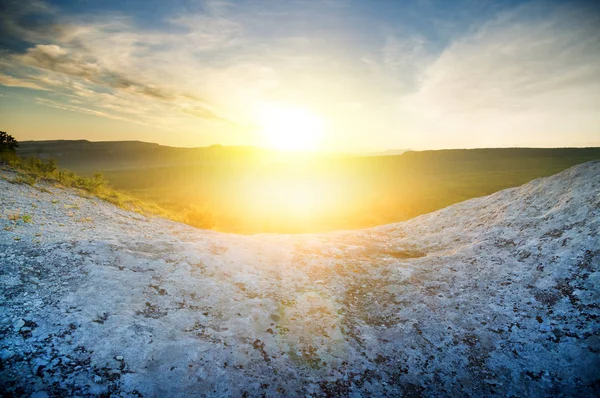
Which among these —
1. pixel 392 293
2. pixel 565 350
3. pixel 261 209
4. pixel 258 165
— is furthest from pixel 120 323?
pixel 258 165

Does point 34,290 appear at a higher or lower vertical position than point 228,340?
higher

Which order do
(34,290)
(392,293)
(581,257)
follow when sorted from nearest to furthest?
1. (34,290)
2. (581,257)
3. (392,293)

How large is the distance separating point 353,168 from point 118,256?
111537 mm

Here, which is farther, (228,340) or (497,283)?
(497,283)

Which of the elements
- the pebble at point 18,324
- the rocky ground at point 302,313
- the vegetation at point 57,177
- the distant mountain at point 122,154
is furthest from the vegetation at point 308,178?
the pebble at point 18,324

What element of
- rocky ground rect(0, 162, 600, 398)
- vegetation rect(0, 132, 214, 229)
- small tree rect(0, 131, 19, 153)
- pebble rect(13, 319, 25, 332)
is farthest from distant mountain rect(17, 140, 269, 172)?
pebble rect(13, 319, 25, 332)

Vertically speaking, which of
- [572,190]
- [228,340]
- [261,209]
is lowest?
[261,209]

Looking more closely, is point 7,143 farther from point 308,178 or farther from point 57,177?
point 308,178

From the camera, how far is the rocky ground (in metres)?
3.73

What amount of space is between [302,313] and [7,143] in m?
16.0

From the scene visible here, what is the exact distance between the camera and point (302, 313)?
5305mm

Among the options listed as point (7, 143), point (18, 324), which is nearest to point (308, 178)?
point (7, 143)

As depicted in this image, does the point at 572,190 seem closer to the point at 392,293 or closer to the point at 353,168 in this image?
the point at 392,293

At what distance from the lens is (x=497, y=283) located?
221 inches
